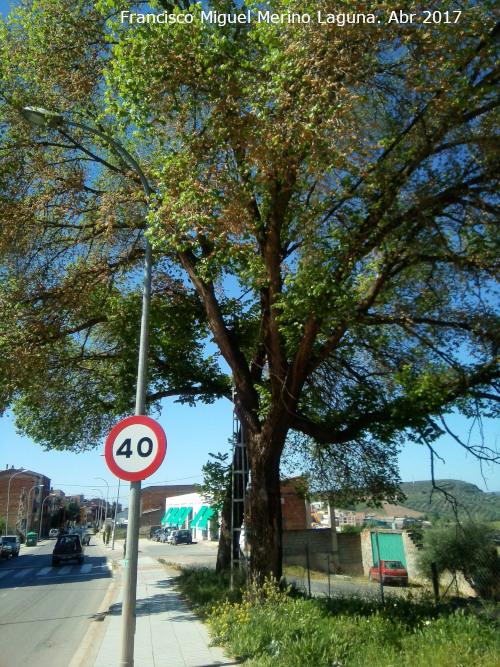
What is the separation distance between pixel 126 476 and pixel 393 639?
4052mm

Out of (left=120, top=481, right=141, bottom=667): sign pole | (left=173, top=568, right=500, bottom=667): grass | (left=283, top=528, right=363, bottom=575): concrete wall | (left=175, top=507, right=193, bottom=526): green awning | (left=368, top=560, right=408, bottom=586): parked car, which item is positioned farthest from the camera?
(left=175, top=507, right=193, bottom=526): green awning

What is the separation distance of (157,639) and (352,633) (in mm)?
3466

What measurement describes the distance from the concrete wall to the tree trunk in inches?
759

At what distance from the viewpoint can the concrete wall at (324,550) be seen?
94.1ft

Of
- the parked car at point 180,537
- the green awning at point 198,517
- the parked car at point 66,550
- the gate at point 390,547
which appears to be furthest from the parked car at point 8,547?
the gate at point 390,547

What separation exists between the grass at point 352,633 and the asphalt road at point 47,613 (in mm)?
2982

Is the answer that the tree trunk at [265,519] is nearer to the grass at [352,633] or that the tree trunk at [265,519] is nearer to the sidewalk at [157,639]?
the grass at [352,633]

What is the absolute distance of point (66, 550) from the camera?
3216 cm

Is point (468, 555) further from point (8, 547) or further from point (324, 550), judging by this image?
point (8, 547)

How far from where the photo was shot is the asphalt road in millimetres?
9578

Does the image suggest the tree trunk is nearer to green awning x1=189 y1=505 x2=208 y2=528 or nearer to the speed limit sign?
the speed limit sign

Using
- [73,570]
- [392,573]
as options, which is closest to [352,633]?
[392,573]

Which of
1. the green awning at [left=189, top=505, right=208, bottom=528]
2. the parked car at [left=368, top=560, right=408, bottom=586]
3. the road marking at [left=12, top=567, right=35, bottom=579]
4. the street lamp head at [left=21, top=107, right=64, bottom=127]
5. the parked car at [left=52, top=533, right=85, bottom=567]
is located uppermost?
the street lamp head at [left=21, top=107, right=64, bottom=127]

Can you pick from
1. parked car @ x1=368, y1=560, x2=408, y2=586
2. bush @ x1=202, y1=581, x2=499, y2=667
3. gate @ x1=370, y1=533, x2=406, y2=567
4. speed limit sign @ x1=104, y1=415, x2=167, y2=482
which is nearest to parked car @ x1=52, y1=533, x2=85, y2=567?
gate @ x1=370, y1=533, x2=406, y2=567
